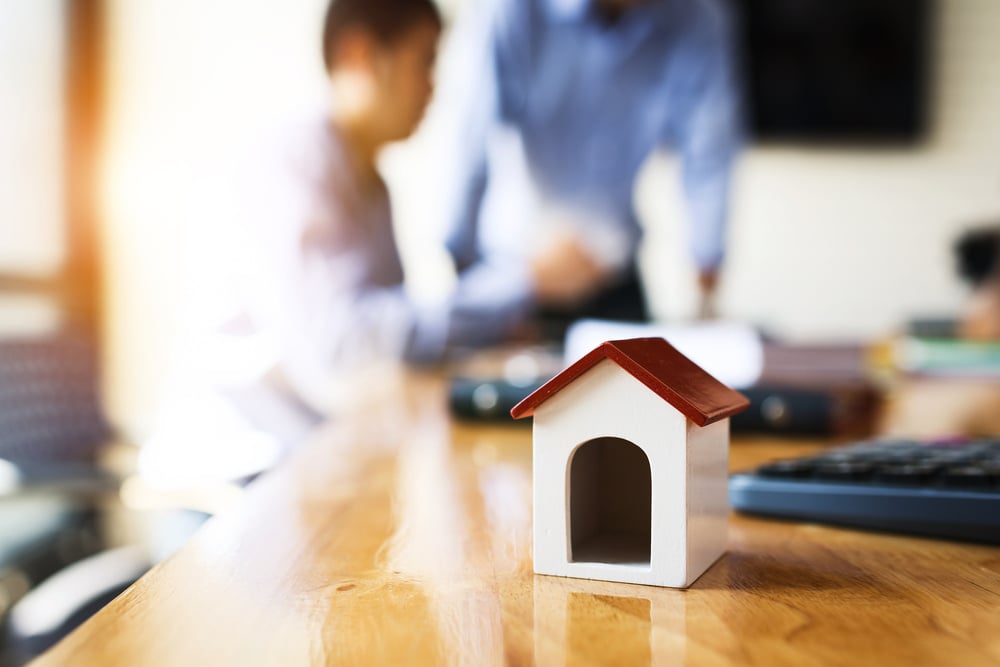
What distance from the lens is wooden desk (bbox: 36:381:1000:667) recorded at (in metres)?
0.29

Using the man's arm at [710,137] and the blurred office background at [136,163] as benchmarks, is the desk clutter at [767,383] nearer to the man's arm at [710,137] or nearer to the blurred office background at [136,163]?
the blurred office background at [136,163]

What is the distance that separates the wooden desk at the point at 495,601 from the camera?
0.29m

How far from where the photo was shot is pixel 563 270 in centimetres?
201

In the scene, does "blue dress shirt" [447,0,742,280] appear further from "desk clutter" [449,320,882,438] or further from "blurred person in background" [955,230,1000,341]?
"blurred person in background" [955,230,1000,341]

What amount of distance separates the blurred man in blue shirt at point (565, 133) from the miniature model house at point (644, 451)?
4.77 ft

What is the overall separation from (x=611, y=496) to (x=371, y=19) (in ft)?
4.35

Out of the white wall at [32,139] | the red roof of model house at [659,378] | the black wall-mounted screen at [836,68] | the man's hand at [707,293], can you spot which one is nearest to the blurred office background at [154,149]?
the white wall at [32,139]

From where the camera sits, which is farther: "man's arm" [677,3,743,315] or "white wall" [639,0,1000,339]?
"white wall" [639,0,1000,339]

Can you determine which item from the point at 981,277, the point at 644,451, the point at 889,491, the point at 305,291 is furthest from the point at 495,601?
the point at 981,277

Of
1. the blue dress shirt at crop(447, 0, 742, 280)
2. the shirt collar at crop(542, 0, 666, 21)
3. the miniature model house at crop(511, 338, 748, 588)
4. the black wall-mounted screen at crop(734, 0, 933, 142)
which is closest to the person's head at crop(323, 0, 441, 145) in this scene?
the blue dress shirt at crop(447, 0, 742, 280)

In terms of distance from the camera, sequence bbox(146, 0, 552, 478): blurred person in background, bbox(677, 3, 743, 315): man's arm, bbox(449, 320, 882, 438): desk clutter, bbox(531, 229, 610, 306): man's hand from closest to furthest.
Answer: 1. bbox(449, 320, 882, 438): desk clutter
2. bbox(146, 0, 552, 478): blurred person in background
3. bbox(531, 229, 610, 306): man's hand
4. bbox(677, 3, 743, 315): man's arm

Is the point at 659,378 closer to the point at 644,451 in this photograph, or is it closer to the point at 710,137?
the point at 644,451

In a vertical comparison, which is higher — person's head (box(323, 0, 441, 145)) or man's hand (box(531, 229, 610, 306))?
person's head (box(323, 0, 441, 145))

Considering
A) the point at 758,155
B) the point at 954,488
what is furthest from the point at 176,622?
the point at 758,155
